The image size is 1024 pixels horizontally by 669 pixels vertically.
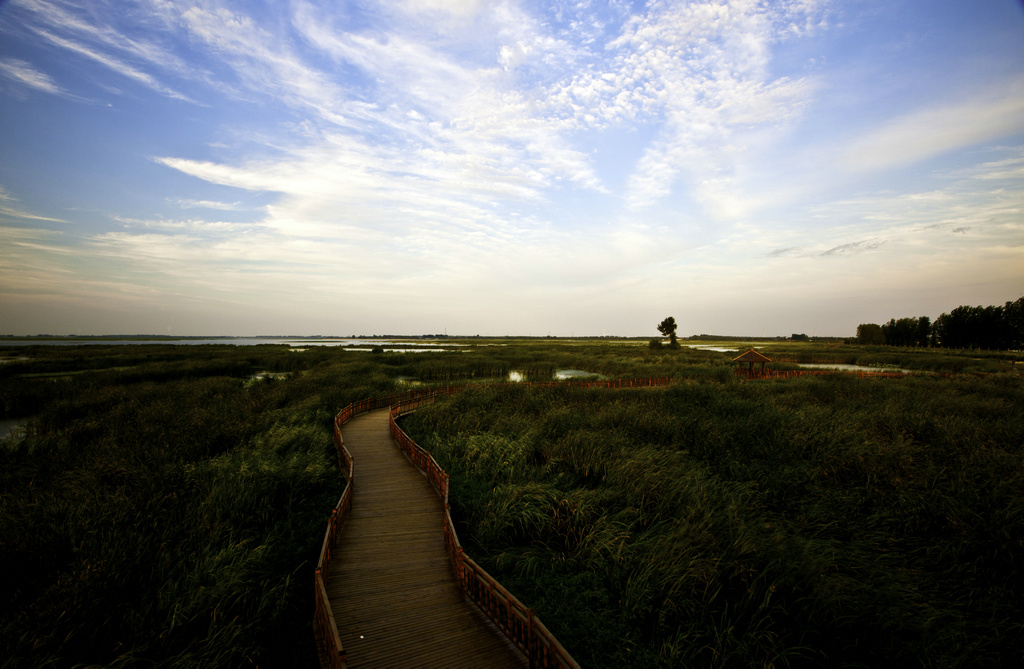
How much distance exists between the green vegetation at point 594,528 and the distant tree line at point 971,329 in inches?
3441

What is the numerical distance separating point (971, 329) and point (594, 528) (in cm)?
11448

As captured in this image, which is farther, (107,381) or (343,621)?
(107,381)

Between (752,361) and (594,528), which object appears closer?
(594,528)

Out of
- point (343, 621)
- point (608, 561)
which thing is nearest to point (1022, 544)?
point (608, 561)

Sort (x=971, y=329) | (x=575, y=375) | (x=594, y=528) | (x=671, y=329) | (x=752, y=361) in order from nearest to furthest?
(x=594, y=528), (x=752, y=361), (x=575, y=375), (x=971, y=329), (x=671, y=329)

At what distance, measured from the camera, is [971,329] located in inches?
3130

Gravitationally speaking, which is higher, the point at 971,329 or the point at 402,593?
the point at 971,329

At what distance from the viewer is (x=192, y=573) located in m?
7.95

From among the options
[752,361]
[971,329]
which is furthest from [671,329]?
[971,329]

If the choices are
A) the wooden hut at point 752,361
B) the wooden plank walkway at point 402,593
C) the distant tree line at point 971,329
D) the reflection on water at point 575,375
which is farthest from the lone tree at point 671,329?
the wooden plank walkway at point 402,593

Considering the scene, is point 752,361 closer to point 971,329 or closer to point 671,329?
point 671,329

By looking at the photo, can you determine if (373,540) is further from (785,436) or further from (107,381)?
(107,381)

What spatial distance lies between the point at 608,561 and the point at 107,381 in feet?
137

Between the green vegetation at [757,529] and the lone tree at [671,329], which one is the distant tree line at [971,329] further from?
the green vegetation at [757,529]
